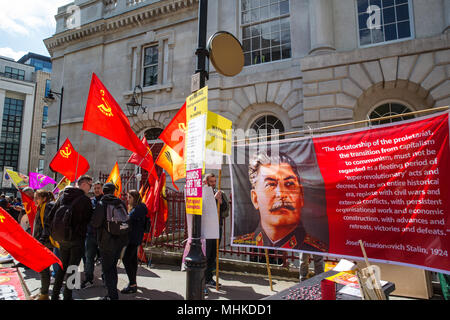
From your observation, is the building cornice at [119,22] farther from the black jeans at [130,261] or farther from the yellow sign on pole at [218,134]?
the black jeans at [130,261]

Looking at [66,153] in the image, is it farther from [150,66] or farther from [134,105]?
[150,66]

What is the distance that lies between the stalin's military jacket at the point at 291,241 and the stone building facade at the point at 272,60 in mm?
3120

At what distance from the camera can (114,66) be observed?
51.9ft

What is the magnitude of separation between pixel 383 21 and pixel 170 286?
10.7 m

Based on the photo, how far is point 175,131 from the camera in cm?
569

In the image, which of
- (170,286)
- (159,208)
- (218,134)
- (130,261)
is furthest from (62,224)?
(159,208)

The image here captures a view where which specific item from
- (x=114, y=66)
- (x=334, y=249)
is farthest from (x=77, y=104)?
(x=334, y=249)

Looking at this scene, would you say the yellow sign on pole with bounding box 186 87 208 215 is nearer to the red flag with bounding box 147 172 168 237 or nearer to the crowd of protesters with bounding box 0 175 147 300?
the crowd of protesters with bounding box 0 175 147 300

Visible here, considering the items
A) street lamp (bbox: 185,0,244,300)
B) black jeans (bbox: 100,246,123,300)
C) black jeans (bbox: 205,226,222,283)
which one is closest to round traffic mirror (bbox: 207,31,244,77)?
street lamp (bbox: 185,0,244,300)

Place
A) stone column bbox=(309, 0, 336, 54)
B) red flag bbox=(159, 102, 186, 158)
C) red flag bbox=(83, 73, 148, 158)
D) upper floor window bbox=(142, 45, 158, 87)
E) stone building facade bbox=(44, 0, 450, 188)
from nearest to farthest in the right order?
red flag bbox=(83, 73, 148, 158), red flag bbox=(159, 102, 186, 158), stone building facade bbox=(44, 0, 450, 188), stone column bbox=(309, 0, 336, 54), upper floor window bbox=(142, 45, 158, 87)

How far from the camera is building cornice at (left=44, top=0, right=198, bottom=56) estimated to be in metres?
14.0

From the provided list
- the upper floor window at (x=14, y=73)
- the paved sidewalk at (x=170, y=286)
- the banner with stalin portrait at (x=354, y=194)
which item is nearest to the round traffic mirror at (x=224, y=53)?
the banner with stalin portrait at (x=354, y=194)

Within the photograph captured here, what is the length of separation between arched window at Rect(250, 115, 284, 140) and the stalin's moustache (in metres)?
6.72

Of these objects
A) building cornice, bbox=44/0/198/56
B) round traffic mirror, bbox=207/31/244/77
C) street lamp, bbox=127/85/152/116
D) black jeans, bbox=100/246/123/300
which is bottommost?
black jeans, bbox=100/246/123/300
